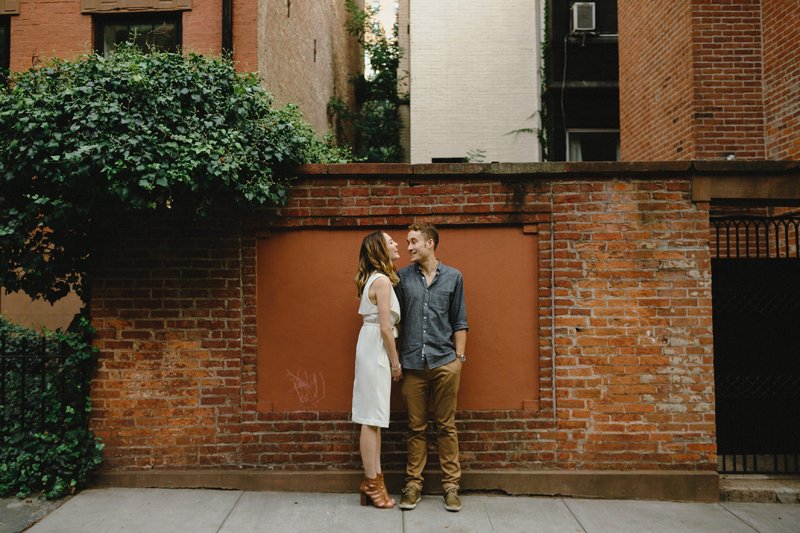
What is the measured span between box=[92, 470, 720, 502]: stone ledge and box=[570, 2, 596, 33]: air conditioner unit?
882 centimetres

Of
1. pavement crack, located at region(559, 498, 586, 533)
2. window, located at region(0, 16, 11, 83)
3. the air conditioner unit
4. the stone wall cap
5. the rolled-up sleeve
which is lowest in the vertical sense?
pavement crack, located at region(559, 498, 586, 533)

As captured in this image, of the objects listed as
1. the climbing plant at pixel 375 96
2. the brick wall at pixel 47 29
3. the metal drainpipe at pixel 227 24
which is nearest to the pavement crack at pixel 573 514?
the metal drainpipe at pixel 227 24

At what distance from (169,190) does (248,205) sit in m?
0.64

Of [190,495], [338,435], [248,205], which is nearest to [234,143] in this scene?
[248,205]

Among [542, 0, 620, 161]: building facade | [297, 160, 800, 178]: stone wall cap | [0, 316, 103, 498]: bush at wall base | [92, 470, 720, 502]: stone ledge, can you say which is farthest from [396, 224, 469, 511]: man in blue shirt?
[542, 0, 620, 161]: building facade

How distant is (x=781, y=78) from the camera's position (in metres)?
7.05

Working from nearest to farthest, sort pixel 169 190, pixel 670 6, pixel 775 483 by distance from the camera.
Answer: pixel 169 190
pixel 775 483
pixel 670 6

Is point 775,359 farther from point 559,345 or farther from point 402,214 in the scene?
point 402,214

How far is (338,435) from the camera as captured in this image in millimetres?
5273

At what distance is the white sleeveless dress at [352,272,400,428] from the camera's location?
187 inches

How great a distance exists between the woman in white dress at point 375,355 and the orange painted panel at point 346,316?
1.71 ft

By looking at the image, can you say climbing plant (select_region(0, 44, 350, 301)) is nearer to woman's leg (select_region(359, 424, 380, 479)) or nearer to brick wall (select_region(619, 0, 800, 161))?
A: woman's leg (select_region(359, 424, 380, 479))

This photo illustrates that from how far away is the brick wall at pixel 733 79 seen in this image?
6.99 meters

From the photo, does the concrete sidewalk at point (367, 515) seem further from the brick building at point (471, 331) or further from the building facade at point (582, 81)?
the building facade at point (582, 81)
